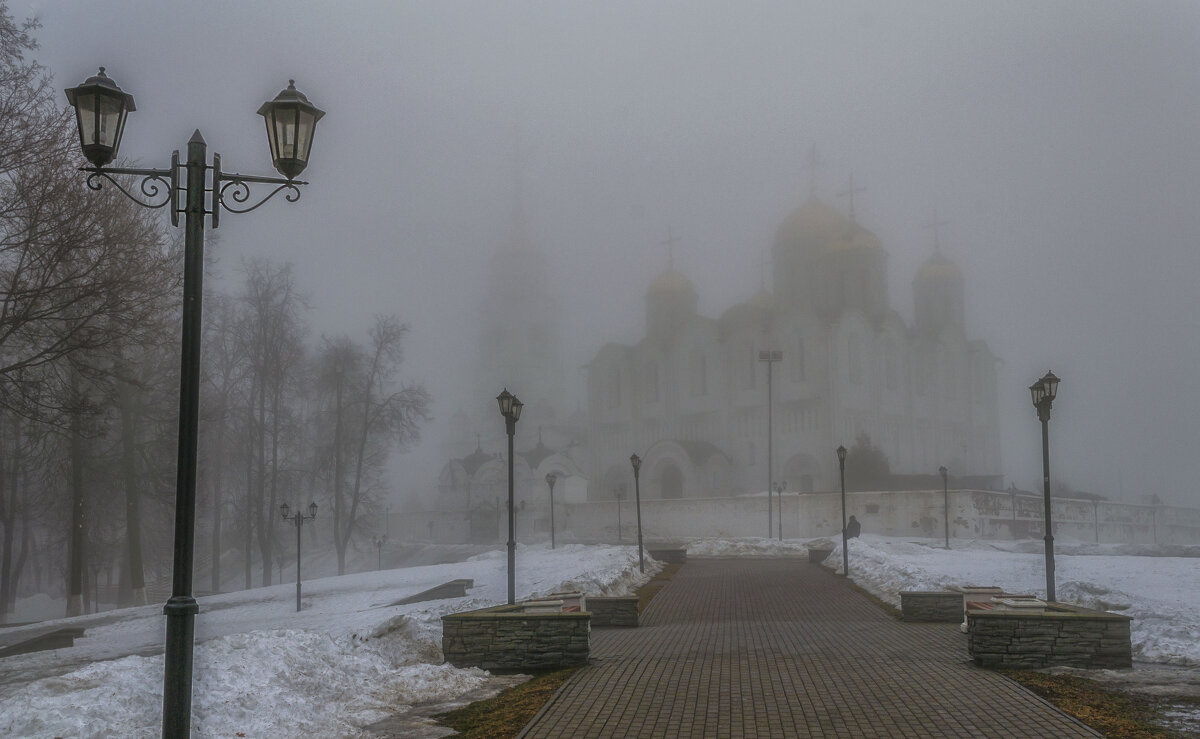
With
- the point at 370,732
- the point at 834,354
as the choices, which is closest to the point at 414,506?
the point at 834,354

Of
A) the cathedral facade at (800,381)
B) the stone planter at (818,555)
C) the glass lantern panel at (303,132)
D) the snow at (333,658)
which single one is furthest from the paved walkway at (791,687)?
the cathedral facade at (800,381)

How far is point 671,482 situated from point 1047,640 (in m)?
50.9

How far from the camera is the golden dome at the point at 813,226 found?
66.2 metres

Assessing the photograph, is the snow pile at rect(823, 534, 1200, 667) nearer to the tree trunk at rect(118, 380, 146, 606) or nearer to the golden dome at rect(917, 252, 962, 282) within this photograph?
the tree trunk at rect(118, 380, 146, 606)

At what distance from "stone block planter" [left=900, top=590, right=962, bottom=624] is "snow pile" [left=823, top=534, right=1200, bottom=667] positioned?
81.5 inches

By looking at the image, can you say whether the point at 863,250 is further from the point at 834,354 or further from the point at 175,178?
the point at 175,178

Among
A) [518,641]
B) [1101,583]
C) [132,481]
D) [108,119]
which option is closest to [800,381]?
[132,481]

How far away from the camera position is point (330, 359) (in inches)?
1431

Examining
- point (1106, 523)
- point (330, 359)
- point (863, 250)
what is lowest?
point (1106, 523)

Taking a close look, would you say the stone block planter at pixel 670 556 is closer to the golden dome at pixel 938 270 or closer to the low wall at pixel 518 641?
the low wall at pixel 518 641

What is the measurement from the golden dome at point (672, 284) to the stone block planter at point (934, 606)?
5929 centimetres

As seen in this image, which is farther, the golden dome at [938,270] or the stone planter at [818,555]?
the golden dome at [938,270]

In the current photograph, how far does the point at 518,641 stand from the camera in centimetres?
1019

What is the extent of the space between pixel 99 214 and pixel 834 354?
46949 mm
